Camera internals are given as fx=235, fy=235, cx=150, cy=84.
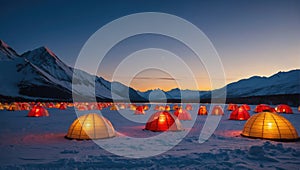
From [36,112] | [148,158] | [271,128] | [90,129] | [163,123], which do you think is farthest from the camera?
[36,112]

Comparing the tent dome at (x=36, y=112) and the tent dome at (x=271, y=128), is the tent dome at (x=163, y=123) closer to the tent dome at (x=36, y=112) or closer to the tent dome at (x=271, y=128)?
the tent dome at (x=271, y=128)

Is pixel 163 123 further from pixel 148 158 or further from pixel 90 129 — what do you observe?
pixel 148 158

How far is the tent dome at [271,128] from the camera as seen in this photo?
12.7 meters

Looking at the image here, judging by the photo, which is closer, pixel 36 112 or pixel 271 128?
pixel 271 128

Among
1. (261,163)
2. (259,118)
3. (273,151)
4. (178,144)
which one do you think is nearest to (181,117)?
(259,118)

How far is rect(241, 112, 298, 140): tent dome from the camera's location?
41.7 feet

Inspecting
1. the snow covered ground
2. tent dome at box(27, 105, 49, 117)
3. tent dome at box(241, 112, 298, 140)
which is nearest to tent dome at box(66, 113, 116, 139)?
the snow covered ground

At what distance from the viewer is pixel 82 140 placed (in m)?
12.2

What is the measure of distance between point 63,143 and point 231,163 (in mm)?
7810

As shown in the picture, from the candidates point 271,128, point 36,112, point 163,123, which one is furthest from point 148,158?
point 36,112

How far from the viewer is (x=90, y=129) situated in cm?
1241

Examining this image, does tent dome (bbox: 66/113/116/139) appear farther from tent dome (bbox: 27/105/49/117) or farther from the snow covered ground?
tent dome (bbox: 27/105/49/117)

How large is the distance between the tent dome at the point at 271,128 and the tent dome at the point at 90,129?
8231 mm

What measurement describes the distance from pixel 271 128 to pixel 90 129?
388 inches
